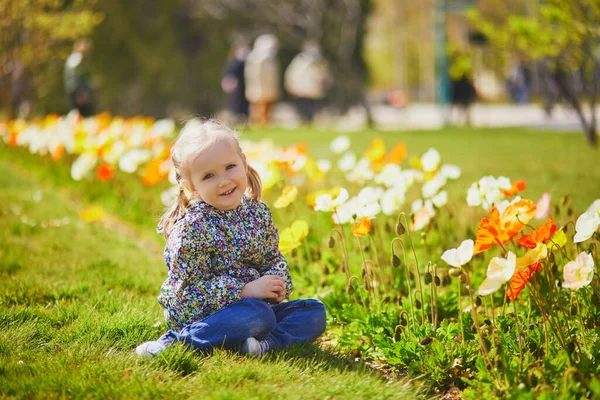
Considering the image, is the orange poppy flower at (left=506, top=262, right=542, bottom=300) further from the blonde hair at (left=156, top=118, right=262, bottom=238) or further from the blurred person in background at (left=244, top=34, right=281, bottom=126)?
the blurred person in background at (left=244, top=34, right=281, bottom=126)

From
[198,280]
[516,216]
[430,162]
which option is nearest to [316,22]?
[430,162]

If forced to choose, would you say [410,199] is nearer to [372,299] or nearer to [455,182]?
[455,182]

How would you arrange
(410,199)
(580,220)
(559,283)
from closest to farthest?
Result: (580,220) < (559,283) < (410,199)

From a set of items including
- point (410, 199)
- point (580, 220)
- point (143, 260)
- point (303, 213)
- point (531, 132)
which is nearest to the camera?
point (580, 220)

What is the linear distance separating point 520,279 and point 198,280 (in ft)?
3.94

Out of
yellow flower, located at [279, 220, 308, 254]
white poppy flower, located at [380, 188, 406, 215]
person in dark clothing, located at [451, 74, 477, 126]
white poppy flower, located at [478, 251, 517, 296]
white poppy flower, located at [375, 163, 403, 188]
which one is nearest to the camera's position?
white poppy flower, located at [478, 251, 517, 296]

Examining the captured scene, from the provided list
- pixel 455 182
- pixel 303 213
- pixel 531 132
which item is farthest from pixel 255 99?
pixel 303 213

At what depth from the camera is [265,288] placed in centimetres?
317

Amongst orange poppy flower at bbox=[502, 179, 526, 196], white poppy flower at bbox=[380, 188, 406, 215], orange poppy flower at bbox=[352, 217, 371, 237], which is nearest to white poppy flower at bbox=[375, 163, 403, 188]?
white poppy flower at bbox=[380, 188, 406, 215]

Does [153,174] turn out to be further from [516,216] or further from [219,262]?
[516,216]

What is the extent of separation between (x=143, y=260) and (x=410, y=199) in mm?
2557

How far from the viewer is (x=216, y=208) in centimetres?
323

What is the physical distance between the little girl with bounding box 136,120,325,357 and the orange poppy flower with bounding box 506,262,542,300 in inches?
36.5

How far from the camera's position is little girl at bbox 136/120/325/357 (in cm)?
311
